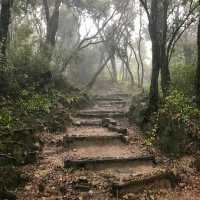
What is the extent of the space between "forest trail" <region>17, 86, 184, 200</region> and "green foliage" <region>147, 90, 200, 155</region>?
2.18 ft

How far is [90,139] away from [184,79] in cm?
544

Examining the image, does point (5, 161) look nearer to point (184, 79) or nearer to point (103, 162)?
point (103, 162)

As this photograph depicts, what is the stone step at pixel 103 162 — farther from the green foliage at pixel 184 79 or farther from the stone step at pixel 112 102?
the stone step at pixel 112 102

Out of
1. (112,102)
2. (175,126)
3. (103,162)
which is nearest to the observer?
(103,162)

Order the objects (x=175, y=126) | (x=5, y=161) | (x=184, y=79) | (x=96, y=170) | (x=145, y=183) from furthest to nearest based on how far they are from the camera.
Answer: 1. (x=184, y=79)
2. (x=175, y=126)
3. (x=96, y=170)
4. (x=5, y=161)
5. (x=145, y=183)

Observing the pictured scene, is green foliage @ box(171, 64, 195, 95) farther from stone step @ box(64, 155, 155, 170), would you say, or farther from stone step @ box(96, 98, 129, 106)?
stone step @ box(96, 98, 129, 106)

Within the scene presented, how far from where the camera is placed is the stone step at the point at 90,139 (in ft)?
34.2

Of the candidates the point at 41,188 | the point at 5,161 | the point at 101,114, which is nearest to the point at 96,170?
the point at 41,188

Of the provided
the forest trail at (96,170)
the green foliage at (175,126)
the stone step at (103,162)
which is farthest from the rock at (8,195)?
the green foliage at (175,126)

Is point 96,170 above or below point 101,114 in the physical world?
below

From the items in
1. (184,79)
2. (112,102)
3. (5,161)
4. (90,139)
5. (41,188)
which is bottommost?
(41,188)

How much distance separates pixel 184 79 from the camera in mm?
14055

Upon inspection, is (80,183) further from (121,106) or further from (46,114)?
(121,106)

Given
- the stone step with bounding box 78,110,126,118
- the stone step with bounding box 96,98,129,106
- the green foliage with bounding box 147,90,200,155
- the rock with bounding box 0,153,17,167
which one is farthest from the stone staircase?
the stone step with bounding box 96,98,129,106
